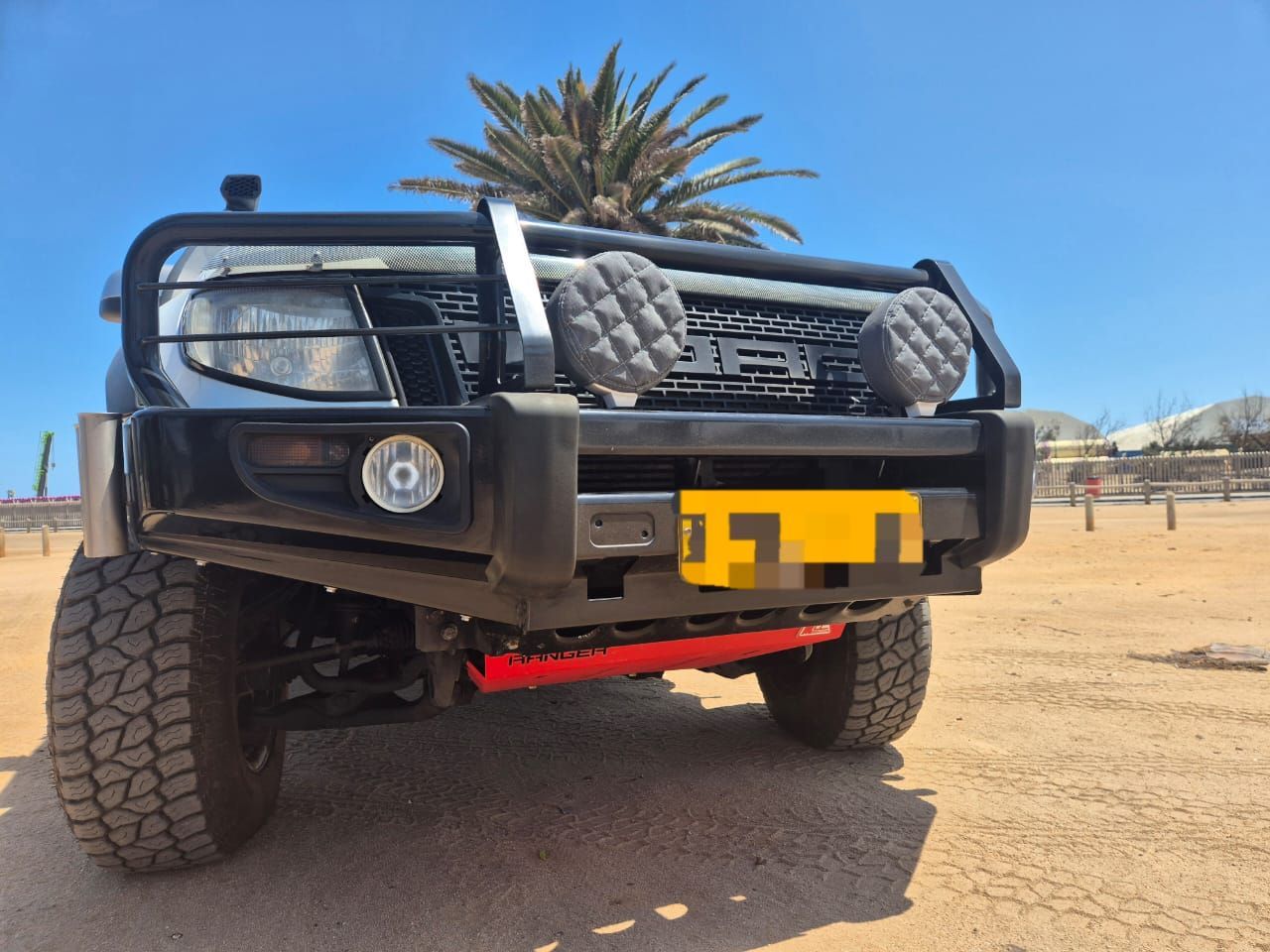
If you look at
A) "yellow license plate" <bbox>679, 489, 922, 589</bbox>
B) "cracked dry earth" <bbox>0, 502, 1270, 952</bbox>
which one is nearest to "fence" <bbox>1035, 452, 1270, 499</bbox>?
"cracked dry earth" <bbox>0, 502, 1270, 952</bbox>

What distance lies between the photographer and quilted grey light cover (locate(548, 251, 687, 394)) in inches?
75.4

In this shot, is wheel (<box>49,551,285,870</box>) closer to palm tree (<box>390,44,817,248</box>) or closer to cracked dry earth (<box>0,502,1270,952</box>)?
cracked dry earth (<box>0,502,1270,952</box>)

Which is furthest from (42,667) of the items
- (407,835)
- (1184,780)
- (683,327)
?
(1184,780)

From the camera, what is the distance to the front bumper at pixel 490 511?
5.63ft

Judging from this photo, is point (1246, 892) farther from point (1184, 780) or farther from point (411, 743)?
point (411, 743)

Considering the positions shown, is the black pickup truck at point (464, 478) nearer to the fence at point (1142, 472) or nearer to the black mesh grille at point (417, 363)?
the black mesh grille at point (417, 363)

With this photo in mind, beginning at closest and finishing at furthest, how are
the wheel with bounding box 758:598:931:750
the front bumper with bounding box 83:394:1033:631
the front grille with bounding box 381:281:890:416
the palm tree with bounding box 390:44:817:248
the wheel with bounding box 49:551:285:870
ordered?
1. the front bumper with bounding box 83:394:1033:631
2. the wheel with bounding box 49:551:285:870
3. the front grille with bounding box 381:281:890:416
4. the wheel with bounding box 758:598:931:750
5. the palm tree with bounding box 390:44:817:248

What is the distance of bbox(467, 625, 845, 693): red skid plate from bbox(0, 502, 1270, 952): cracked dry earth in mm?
492

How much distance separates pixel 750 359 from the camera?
2.51 metres

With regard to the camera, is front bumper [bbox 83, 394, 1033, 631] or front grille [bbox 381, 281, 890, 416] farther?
front grille [bbox 381, 281, 890, 416]

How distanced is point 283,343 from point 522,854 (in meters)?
1.51

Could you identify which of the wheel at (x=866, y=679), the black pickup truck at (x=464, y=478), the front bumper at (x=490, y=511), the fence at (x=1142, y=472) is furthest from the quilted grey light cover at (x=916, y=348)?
the fence at (x=1142, y=472)

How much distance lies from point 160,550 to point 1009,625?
547 centimetres

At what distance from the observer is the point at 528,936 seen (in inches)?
80.7
